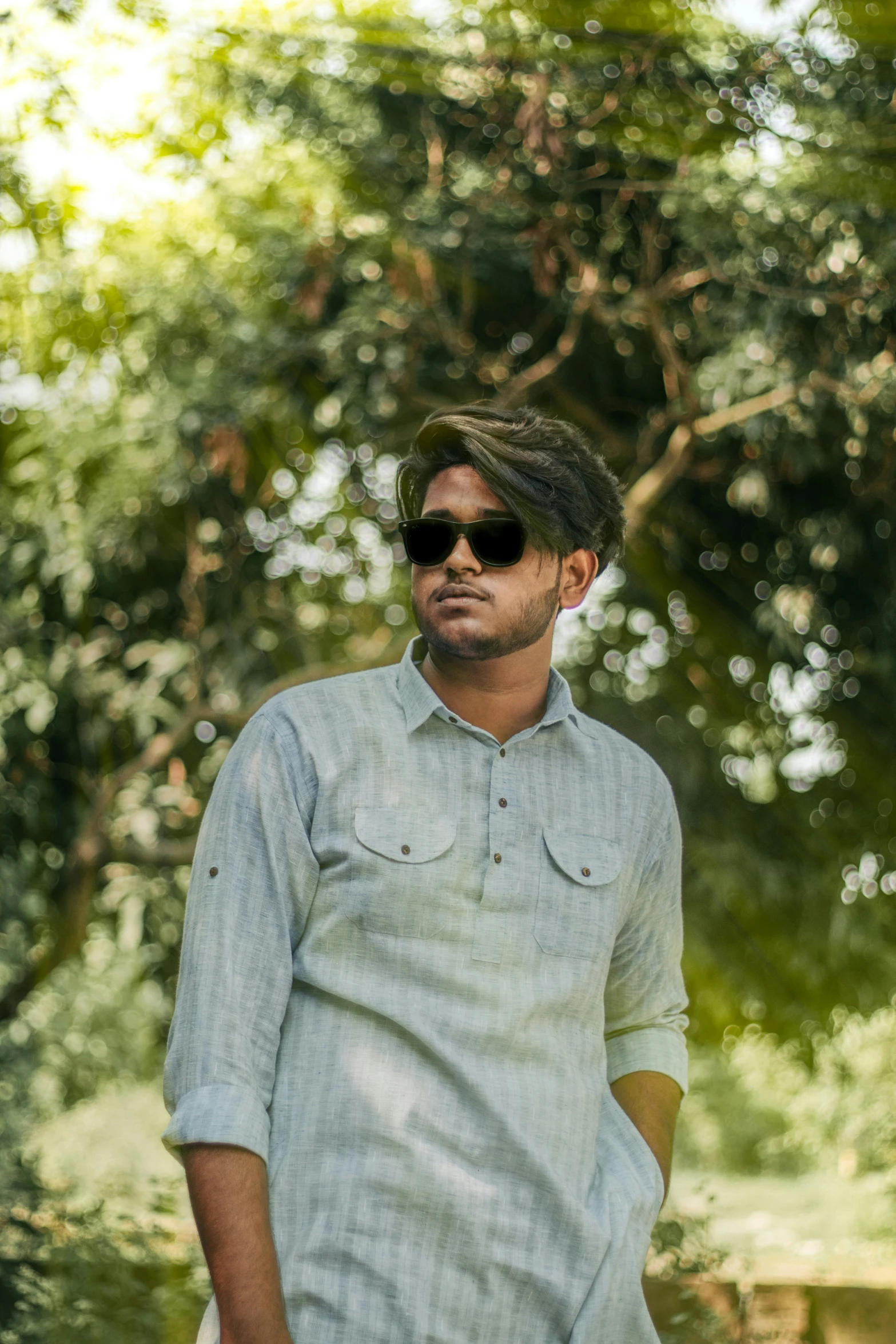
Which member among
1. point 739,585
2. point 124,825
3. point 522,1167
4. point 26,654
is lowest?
point 124,825

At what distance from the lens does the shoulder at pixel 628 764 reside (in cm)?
147

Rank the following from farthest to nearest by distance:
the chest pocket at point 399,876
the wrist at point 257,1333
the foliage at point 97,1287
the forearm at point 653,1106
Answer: the foliage at point 97,1287
the forearm at point 653,1106
the chest pocket at point 399,876
the wrist at point 257,1333

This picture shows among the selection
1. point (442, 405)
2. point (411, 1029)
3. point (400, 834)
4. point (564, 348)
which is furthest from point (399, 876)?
point (564, 348)

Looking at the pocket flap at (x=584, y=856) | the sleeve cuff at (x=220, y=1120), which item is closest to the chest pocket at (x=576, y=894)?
the pocket flap at (x=584, y=856)

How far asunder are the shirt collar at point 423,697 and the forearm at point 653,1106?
1.37 feet

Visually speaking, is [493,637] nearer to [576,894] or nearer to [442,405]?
[576,894]

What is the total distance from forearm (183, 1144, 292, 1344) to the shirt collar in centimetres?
46

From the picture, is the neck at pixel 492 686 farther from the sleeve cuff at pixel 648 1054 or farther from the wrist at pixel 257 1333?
the wrist at pixel 257 1333

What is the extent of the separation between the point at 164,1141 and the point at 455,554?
639 millimetres

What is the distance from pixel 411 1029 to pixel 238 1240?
0.75 feet

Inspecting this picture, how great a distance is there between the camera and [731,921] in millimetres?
5430

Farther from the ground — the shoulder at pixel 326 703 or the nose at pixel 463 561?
the nose at pixel 463 561

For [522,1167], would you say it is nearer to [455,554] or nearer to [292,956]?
[292,956]

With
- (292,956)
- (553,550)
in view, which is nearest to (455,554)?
(553,550)
